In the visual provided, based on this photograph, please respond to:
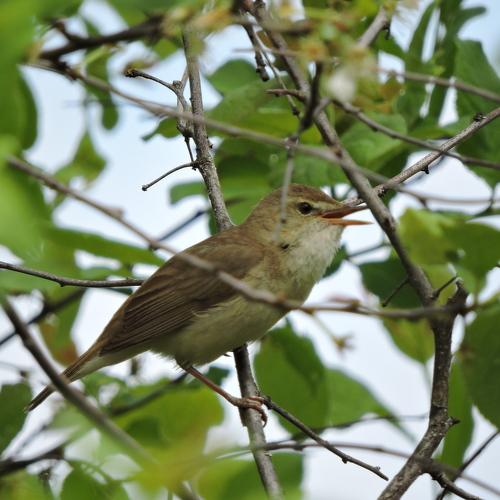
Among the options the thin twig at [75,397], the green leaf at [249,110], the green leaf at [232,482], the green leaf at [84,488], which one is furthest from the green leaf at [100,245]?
the green leaf at [249,110]

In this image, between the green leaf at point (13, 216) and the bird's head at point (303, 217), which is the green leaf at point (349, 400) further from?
the green leaf at point (13, 216)

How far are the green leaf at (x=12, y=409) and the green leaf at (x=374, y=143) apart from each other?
5.65 feet

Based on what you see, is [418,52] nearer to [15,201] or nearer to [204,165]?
[204,165]

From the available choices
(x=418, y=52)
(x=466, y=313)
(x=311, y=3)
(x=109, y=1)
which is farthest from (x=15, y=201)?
(x=418, y=52)

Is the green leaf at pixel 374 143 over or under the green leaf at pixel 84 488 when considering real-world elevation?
over

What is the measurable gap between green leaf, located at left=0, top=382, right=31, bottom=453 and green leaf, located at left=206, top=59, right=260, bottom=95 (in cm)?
197

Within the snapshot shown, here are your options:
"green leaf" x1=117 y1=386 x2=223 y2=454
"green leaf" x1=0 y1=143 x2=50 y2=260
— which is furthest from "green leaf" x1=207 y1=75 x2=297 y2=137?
"green leaf" x1=0 y1=143 x2=50 y2=260

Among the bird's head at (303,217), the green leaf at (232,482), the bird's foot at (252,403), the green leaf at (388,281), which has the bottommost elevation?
the green leaf at (232,482)

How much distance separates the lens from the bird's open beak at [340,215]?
14.8 feet

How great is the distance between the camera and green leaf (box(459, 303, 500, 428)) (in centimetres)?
192

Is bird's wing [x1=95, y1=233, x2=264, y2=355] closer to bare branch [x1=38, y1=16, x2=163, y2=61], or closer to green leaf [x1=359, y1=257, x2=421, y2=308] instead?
green leaf [x1=359, y1=257, x2=421, y2=308]

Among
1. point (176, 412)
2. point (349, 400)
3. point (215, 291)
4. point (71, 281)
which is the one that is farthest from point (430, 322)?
point (215, 291)

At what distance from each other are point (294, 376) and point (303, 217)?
109cm

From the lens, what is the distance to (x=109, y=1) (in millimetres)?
1470
